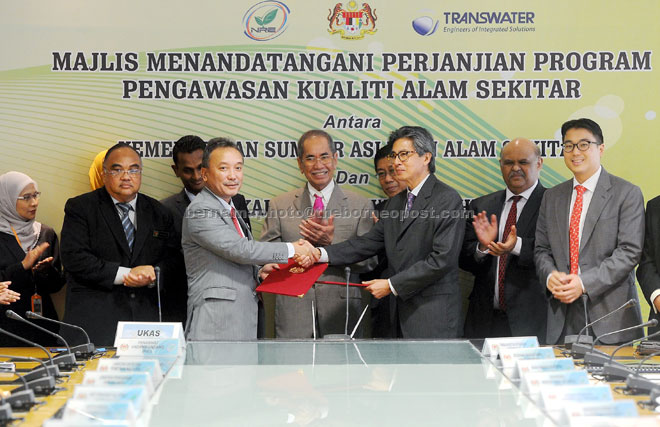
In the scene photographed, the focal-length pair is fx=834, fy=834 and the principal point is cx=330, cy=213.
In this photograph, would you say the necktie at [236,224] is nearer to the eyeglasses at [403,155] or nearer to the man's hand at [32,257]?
the eyeglasses at [403,155]

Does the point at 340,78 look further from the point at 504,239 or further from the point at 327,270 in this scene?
the point at 504,239

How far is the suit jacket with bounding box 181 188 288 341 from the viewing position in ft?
14.1

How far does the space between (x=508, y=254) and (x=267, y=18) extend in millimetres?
2321

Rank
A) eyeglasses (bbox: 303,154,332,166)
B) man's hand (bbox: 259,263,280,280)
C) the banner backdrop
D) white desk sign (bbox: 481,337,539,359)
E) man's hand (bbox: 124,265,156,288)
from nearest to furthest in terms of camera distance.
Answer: white desk sign (bbox: 481,337,539,359) < man's hand (bbox: 124,265,156,288) < man's hand (bbox: 259,263,280,280) < eyeglasses (bbox: 303,154,332,166) < the banner backdrop

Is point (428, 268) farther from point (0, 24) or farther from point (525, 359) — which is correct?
point (0, 24)

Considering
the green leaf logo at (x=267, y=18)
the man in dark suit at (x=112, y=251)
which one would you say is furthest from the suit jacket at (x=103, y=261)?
the green leaf logo at (x=267, y=18)

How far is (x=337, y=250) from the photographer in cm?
492

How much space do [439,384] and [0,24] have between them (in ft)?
14.5

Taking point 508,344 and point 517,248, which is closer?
point 508,344

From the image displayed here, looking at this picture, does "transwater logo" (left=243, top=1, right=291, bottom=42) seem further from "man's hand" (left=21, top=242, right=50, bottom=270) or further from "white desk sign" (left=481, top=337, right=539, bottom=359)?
"white desk sign" (left=481, top=337, right=539, bottom=359)

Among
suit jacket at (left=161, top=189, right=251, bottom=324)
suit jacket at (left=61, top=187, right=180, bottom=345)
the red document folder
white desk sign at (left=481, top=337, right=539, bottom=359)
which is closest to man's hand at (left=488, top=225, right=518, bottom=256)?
the red document folder

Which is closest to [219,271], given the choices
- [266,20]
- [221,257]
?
[221,257]

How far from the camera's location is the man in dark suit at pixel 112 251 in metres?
4.77

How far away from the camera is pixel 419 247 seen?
478 cm
